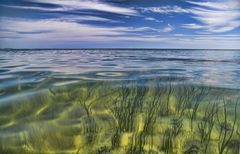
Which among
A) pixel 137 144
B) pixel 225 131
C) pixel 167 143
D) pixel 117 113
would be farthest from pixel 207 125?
pixel 117 113

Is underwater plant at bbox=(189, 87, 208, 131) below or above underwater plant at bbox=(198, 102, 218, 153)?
above

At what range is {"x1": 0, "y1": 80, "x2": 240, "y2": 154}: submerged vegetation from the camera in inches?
121

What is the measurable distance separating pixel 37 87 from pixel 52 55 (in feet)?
9.58

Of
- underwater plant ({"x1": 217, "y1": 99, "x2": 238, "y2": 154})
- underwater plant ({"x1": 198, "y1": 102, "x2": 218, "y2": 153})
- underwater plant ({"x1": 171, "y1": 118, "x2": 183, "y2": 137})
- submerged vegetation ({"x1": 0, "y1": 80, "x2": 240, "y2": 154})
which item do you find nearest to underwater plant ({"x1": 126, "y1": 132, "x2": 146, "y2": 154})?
submerged vegetation ({"x1": 0, "y1": 80, "x2": 240, "y2": 154})

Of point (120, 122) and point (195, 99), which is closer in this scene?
point (120, 122)

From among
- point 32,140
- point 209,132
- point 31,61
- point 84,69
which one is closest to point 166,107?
point 209,132

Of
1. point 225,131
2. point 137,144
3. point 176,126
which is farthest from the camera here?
point 176,126

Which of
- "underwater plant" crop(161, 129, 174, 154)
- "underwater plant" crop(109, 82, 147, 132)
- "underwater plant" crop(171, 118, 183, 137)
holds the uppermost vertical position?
"underwater plant" crop(109, 82, 147, 132)

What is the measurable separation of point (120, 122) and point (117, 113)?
150mm

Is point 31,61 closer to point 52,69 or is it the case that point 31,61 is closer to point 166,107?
point 52,69

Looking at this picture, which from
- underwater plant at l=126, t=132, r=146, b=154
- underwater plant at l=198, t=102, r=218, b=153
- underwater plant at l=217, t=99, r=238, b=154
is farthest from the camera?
underwater plant at l=198, t=102, r=218, b=153

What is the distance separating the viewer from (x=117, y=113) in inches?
139

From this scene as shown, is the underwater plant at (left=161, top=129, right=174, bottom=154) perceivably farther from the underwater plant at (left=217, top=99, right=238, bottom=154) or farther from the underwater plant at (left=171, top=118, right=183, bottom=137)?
the underwater plant at (left=217, top=99, right=238, bottom=154)

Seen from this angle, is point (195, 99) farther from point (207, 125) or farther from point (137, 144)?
point (137, 144)
